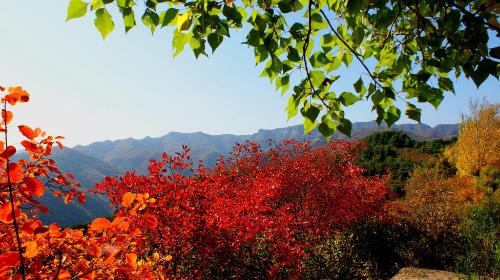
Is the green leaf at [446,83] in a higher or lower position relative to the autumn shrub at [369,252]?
higher

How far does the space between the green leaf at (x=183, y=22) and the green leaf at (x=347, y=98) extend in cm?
99

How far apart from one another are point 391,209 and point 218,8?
14.6 m

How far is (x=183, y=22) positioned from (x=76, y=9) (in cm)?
53

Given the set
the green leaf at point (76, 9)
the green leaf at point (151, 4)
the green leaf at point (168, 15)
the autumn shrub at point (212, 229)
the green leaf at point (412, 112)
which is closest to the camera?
the green leaf at point (76, 9)

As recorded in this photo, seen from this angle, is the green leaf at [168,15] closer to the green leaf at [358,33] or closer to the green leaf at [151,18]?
the green leaf at [151,18]

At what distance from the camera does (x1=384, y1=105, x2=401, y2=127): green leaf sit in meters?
2.24

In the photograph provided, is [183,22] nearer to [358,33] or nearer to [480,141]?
[358,33]

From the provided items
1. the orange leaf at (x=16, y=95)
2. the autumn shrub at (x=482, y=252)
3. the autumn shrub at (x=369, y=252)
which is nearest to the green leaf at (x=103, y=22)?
the orange leaf at (x=16, y=95)

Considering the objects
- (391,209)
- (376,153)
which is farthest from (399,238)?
(376,153)

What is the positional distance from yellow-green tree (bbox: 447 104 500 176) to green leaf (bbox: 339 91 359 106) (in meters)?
17.4

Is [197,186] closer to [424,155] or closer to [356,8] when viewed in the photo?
[356,8]

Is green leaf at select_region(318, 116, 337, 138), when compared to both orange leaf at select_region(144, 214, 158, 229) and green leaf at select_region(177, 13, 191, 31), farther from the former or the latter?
orange leaf at select_region(144, 214, 158, 229)

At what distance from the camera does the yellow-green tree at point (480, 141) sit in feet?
54.0

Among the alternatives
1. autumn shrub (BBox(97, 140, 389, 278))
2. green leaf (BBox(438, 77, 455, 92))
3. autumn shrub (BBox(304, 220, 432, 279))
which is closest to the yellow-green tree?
autumn shrub (BBox(304, 220, 432, 279))
